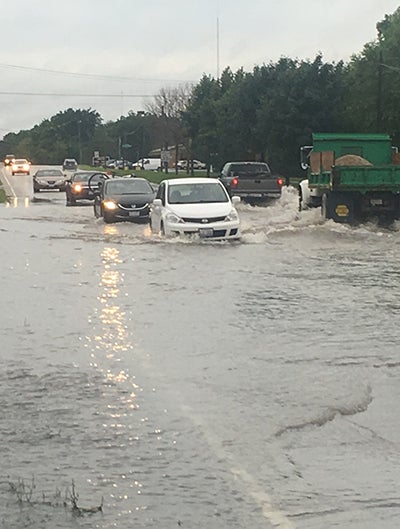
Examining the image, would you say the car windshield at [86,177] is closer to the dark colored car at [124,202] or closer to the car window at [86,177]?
the car window at [86,177]

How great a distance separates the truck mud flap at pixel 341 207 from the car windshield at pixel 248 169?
14.0 meters

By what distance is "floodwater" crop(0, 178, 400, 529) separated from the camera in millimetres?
5547

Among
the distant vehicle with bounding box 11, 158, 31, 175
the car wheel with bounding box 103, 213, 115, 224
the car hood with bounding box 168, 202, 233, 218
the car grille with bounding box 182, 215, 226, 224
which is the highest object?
the car hood with bounding box 168, 202, 233, 218

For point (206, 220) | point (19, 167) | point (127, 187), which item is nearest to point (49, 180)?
point (127, 187)

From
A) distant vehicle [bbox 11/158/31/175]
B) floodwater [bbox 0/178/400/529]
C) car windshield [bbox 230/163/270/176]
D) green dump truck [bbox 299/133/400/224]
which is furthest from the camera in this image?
distant vehicle [bbox 11/158/31/175]

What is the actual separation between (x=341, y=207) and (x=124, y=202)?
6650 mm

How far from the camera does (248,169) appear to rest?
129 ft

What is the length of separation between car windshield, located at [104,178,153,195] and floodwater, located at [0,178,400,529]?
38.3 ft

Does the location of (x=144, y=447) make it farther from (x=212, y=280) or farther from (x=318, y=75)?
(x=318, y=75)

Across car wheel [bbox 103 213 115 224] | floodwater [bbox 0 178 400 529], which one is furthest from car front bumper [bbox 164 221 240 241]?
car wheel [bbox 103 213 115 224]

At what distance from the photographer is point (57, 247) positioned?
A: 2219 cm

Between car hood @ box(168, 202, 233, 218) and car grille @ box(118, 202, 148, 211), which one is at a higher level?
car hood @ box(168, 202, 233, 218)

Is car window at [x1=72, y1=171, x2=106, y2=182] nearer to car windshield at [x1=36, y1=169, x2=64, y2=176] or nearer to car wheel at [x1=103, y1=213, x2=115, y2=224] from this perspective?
car wheel at [x1=103, y1=213, x2=115, y2=224]

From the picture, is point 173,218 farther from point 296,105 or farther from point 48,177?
point 296,105
